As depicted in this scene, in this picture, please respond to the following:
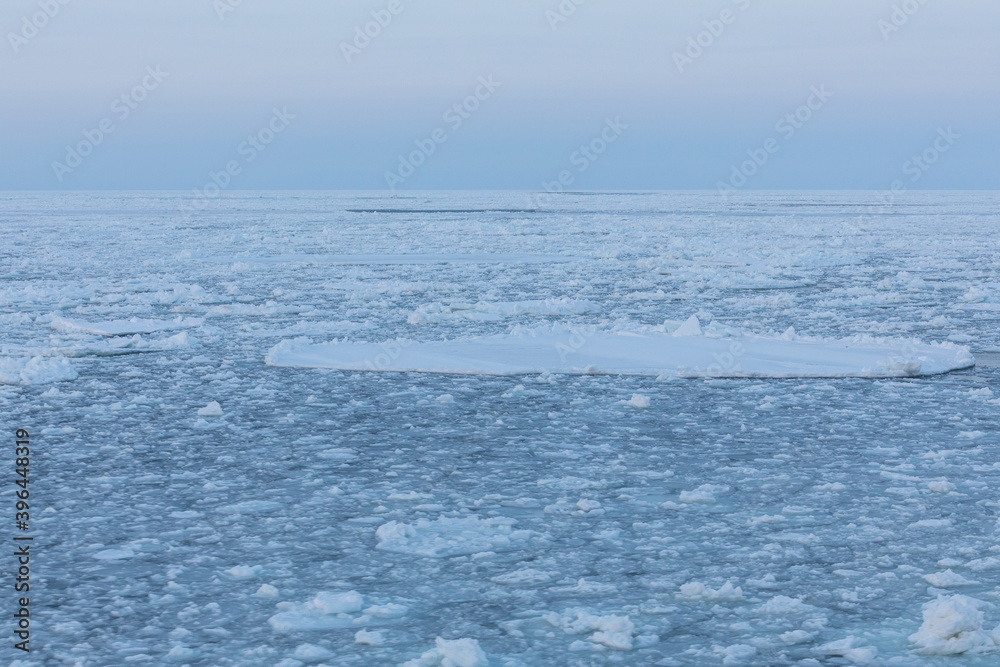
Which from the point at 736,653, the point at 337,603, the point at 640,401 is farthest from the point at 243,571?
the point at 640,401

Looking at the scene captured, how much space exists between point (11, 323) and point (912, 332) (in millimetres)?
10264

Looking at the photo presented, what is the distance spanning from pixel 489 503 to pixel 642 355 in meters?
4.57

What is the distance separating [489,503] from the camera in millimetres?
5039

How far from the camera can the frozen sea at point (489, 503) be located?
346 cm

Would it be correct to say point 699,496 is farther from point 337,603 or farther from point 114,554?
point 114,554

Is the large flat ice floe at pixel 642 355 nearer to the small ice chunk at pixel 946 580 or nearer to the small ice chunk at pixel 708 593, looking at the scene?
the small ice chunk at pixel 946 580

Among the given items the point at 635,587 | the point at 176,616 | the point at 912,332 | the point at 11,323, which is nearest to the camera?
the point at 176,616

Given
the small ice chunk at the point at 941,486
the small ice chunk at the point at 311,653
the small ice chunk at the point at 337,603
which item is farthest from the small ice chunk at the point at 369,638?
the small ice chunk at the point at 941,486

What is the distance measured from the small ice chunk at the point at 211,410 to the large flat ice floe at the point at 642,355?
1999mm

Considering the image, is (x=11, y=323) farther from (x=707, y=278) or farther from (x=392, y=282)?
(x=707, y=278)

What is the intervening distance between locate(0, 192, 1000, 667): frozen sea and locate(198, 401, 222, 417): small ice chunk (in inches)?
0.6

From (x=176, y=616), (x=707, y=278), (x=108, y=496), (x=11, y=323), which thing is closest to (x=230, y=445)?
(x=108, y=496)

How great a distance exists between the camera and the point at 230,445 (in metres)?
6.25

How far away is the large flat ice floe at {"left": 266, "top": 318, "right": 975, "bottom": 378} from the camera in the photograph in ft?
28.6
